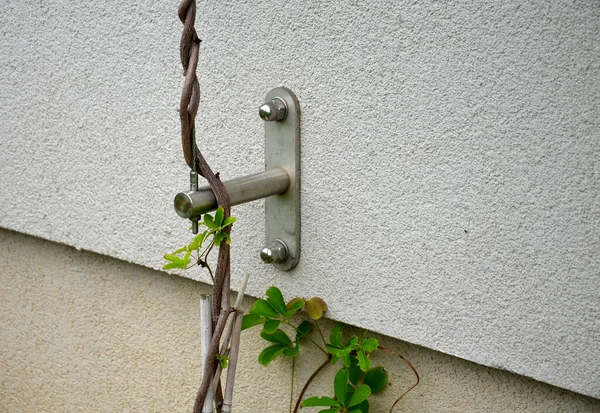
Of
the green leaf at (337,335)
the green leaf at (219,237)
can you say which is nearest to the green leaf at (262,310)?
the green leaf at (337,335)

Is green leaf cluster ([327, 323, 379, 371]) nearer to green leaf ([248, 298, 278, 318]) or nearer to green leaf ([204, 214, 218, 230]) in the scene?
green leaf ([248, 298, 278, 318])

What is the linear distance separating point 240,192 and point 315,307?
0.24 metres

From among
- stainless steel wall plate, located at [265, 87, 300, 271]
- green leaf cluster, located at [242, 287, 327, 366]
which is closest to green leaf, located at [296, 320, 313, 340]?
green leaf cluster, located at [242, 287, 327, 366]

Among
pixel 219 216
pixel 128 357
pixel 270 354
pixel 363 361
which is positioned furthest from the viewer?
pixel 128 357

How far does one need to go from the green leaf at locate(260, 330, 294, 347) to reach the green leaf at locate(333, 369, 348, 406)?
12 centimetres

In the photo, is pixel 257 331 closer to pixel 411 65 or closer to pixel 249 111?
pixel 249 111

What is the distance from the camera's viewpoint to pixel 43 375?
5.64 feet

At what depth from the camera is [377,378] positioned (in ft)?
3.73

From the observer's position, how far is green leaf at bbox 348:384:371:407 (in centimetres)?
108

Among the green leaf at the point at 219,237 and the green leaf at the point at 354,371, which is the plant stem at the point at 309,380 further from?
the green leaf at the point at 219,237

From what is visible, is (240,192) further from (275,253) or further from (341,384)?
(341,384)

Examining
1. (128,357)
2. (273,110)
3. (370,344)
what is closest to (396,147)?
(273,110)

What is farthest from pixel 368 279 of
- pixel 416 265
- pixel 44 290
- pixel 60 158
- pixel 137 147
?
pixel 44 290

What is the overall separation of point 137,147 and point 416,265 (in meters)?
0.59
